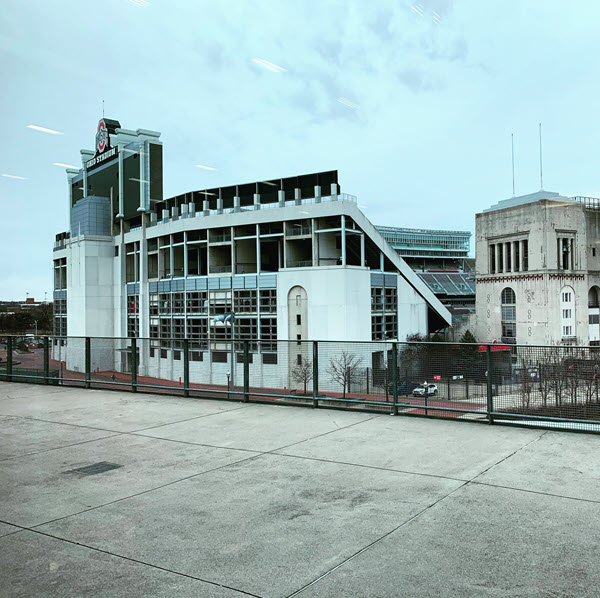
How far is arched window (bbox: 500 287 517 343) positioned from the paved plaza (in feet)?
238

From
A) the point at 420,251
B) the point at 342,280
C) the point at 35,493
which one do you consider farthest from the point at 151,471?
the point at 420,251

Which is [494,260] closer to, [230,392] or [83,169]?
[83,169]

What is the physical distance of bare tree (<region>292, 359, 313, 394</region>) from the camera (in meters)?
11.0

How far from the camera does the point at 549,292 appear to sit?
73062 mm

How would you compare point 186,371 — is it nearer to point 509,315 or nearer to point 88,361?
point 88,361

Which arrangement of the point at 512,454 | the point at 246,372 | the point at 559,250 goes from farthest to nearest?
1. the point at 559,250
2. the point at 246,372
3. the point at 512,454

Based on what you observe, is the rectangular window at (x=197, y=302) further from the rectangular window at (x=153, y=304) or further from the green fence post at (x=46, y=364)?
the green fence post at (x=46, y=364)

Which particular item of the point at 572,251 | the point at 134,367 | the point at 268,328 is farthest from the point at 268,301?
the point at 134,367

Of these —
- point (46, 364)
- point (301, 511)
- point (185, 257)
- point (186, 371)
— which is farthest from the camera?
point (185, 257)

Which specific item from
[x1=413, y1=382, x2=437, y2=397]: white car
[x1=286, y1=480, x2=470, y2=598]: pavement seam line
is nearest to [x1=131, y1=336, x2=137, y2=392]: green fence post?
[x1=413, y1=382, x2=437, y2=397]: white car

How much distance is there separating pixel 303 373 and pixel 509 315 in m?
72.2

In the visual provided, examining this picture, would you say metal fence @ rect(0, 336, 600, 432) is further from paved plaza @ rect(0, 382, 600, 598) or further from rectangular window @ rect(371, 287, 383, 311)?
rectangular window @ rect(371, 287, 383, 311)

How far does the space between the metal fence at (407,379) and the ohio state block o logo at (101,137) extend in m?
69.1

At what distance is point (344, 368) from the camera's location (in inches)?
419
